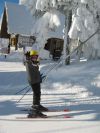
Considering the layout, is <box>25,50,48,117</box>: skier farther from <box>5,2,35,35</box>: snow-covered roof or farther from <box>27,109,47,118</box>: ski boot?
<box>5,2,35,35</box>: snow-covered roof

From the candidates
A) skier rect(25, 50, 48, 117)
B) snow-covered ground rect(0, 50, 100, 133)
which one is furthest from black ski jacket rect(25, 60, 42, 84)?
snow-covered ground rect(0, 50, 100, 133)

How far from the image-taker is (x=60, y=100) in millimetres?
14422

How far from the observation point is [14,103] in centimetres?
1395

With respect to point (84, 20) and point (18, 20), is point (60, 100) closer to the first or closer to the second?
point (84, 20)

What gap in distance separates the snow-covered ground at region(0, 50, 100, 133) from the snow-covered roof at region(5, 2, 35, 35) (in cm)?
2216

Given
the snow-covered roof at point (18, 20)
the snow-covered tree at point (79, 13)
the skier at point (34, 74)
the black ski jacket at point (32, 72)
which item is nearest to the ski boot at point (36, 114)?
the skier at point (34, 74)

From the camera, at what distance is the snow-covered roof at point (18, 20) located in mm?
44688

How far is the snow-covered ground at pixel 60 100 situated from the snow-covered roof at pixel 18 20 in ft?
72.7

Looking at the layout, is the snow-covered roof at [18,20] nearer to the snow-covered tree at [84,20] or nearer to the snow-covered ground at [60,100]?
the snow-covered tree at [84,20]

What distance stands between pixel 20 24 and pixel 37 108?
3481 cm

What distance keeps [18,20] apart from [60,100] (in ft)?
108

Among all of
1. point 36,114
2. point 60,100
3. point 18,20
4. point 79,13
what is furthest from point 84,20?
point 18,20

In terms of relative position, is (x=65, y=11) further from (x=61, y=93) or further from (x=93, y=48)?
(x=61, y=93)

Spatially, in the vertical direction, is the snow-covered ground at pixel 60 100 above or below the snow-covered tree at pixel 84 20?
below
